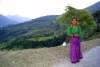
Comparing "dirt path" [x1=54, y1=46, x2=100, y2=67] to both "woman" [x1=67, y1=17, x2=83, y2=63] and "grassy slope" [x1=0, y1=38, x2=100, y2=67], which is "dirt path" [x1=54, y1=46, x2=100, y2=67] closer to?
"woman" [x1=67, y1=17, x2=83, y2=63]

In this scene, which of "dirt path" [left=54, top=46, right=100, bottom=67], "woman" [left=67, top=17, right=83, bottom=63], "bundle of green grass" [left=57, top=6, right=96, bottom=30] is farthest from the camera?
"bundle of green grass" [left=57, top=6, right=96, bottom=30]

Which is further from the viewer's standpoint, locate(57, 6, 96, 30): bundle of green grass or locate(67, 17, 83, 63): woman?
locate(57, 6, 96, 30): bundle of green grass

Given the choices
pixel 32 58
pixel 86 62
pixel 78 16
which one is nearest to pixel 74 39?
pixel 86 62

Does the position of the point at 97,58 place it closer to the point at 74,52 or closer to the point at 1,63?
the point at 74,52

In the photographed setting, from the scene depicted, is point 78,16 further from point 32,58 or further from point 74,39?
point 32,58

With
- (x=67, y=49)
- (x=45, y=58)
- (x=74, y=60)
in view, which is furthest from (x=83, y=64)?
(x=67, y=49)

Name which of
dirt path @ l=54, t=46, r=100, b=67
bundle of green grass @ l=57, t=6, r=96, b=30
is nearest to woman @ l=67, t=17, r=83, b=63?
dirt path @ l=54, t=46, r=100, b=67

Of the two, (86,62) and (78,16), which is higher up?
(78,16)

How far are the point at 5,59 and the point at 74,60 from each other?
440 cm

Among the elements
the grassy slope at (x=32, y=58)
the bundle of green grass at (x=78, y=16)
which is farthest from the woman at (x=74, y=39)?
the bundle of green grass at (x=78, y=16)

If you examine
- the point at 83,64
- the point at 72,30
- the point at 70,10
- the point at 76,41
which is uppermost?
the point at 70,10

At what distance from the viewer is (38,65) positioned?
11.2 meters

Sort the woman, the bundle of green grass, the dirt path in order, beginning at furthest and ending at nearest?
the bundle of green grass < the woman < the dirt path

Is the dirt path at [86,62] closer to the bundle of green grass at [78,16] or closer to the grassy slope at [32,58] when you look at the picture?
the grassy slope at [32,58]
